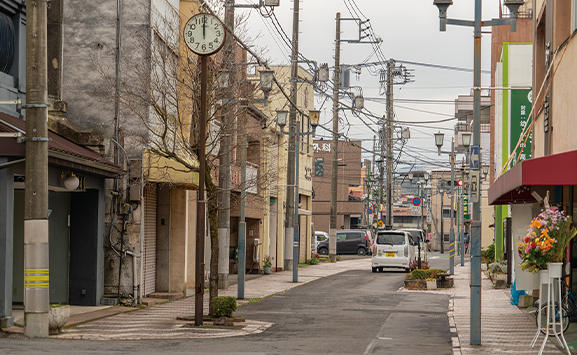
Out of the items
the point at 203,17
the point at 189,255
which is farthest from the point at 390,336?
the point at 189,255

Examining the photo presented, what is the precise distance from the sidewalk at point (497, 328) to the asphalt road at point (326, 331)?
0.34 metres

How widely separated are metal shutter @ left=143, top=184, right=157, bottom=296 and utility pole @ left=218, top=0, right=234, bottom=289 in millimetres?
2006

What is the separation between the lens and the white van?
33.7 metres

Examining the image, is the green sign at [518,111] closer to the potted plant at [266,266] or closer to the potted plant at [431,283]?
the potted plant at [431,283]

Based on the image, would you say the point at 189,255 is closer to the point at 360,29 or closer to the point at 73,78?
the point at 73,78

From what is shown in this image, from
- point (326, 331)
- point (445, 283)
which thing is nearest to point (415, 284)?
point (445, 283)

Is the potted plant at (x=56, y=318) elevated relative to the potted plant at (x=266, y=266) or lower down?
elevated

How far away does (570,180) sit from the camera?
32.4 ft

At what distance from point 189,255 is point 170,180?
4.80 metres

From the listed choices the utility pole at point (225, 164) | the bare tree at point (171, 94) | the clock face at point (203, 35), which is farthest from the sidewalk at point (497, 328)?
the clock face at point (203, 35)

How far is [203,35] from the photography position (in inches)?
573

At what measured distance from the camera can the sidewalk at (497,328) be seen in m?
11.9

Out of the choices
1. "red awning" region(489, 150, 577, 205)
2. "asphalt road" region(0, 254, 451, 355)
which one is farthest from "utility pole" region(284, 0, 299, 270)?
"red awning" region(489, 150, 577, 205)

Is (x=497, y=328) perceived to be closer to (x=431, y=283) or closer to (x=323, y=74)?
(x=431, y=283)
